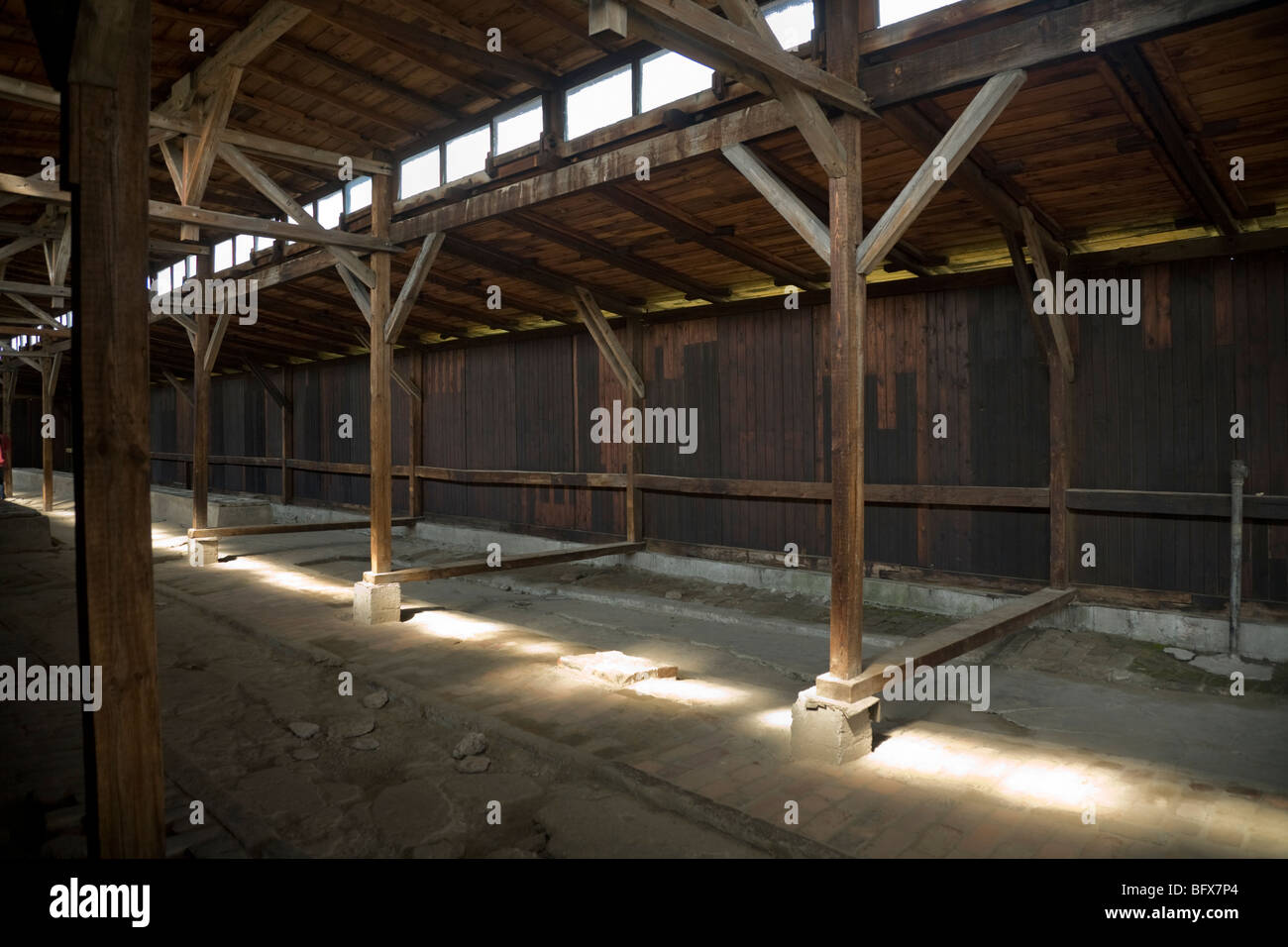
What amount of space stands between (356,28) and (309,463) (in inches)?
544

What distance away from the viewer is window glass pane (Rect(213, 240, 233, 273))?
14820 millimetres

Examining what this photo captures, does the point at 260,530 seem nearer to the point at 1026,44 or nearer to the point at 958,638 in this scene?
the point at 958,638

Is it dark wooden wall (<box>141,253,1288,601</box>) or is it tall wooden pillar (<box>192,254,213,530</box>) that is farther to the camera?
tall wooden pillar (<box>192,254,213,530</box>)

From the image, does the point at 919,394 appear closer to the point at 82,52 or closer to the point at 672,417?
the point at 672,417

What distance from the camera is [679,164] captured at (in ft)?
22.4

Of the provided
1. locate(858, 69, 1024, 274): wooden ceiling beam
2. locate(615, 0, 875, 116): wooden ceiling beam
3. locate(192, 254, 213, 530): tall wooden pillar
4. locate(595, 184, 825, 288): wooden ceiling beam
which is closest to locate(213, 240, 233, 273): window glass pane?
locate(192, 254, 213, 530): tall wooden pillar

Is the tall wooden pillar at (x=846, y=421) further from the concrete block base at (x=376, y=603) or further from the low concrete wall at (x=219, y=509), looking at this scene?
the low concrete wall at (x=219, y=509)

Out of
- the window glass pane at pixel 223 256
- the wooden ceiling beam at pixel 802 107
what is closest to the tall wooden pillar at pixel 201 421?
the window glass pane at pixel 223 256

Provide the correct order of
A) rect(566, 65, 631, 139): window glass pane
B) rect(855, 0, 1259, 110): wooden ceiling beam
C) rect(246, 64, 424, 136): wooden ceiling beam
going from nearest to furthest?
rect(855, 0, 1259, 110): wooden ceiling beam
rect(566, 65, 631, 139): window glass pane
rect(246, 64, 424, 136): wooden ceiling beam

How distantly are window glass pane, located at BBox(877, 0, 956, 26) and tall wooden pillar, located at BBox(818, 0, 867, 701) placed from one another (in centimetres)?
88

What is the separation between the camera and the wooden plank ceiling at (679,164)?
16.9 ft

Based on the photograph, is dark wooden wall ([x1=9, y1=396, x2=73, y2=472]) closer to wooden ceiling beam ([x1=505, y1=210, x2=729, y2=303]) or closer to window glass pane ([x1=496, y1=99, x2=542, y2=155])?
window glass pane ([x1=496, y1=99, x2=542, y2=155])

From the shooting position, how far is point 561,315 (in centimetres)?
1241
